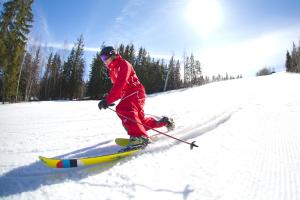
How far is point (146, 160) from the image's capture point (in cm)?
305

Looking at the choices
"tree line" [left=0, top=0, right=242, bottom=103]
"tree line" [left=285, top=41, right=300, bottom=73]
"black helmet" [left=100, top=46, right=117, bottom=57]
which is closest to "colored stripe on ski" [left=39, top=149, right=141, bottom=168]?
"black helmet" [left=100, top=46, right=117, bottom=57]

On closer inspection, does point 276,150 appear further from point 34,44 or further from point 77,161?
point 34,44

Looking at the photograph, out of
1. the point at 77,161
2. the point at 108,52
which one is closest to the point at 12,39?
the point at 108,52

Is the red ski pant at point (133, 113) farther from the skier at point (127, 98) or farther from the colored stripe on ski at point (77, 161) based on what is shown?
the colored stripe on ski at point (77, 161)

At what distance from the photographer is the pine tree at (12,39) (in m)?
26.4

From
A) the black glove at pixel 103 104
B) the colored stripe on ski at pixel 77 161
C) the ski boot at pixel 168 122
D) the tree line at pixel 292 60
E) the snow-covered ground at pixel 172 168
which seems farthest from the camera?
the tree line at pixel 292 60

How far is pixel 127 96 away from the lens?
159 inches

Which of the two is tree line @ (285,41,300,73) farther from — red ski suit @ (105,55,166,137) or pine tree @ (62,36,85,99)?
red ski suit @ (105,55,166,137)

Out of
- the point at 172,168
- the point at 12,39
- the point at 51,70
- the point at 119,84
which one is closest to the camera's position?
the point at 172,168

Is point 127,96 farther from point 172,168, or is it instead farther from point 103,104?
point 172,168


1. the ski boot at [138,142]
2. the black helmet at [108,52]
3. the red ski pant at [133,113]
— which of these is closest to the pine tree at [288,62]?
the red ski pant at [133,113]

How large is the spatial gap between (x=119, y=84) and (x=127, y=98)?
36 cm

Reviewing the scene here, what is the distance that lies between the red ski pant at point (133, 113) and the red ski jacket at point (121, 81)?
0.10 meters

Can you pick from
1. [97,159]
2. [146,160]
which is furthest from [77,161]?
[146,160]
